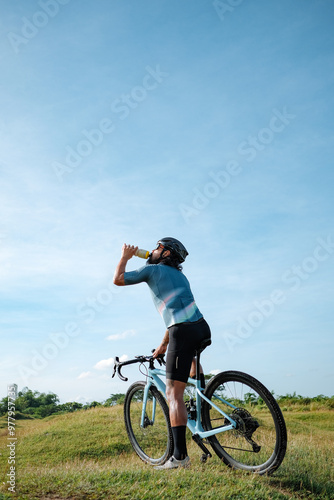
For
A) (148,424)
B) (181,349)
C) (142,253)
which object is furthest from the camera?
(148,424)

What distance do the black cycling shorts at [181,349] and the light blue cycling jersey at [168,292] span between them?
0.10m

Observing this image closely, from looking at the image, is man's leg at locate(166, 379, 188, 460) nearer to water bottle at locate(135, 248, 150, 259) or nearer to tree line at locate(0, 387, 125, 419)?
water bottle at locate(135, 248, 150, 259)

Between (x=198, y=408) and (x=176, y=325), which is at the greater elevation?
(x=176, y=325)

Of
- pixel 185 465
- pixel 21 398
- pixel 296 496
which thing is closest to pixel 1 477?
pixel 185 465

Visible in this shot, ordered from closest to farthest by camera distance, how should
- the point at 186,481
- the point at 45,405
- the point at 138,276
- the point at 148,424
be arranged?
the point at 186,481 < the point at 138,276 < the point at 148,424 < the point at 45,405

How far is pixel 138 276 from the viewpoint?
5.55 metres

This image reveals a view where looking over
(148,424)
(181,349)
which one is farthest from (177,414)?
(148,424)

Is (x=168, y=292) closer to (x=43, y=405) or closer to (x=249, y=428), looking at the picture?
(x=249, y=428)

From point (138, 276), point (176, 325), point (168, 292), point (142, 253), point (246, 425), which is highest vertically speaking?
point (142, 253)

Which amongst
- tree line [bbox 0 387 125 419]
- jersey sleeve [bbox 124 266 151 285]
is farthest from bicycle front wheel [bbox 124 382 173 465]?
tree line [bbox 0 387 125 419]

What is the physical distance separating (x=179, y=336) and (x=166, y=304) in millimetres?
425

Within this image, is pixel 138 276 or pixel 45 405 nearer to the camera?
pixel 138 276

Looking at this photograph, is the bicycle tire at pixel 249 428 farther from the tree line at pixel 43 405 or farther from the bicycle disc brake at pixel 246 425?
the tree line at pixel 43 405

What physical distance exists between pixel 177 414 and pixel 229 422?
621mm
